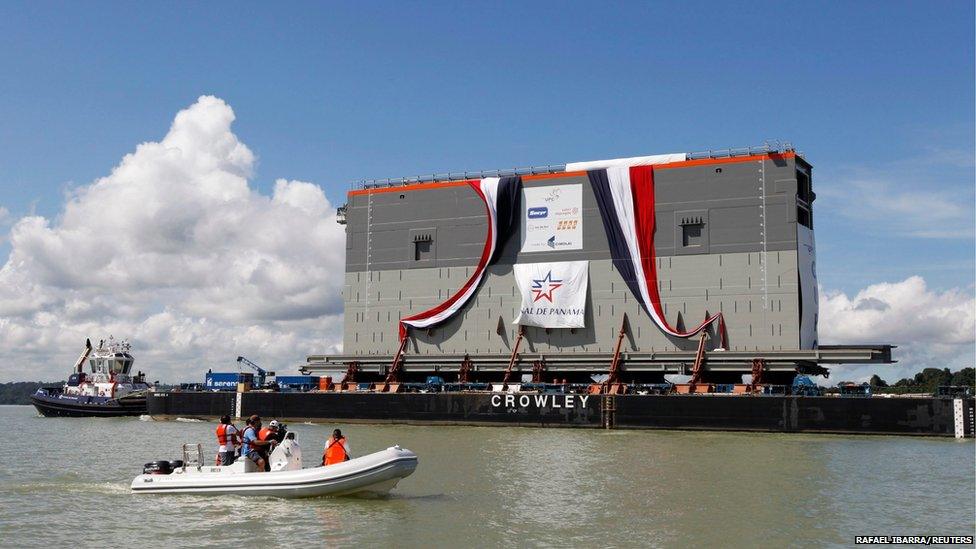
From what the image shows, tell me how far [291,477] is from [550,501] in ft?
24.3

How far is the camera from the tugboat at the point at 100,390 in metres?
76.1

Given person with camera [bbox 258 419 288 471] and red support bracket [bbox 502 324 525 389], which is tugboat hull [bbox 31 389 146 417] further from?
person with camera [bbox 258 419 288 471]

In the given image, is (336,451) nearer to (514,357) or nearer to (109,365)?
(514,357)

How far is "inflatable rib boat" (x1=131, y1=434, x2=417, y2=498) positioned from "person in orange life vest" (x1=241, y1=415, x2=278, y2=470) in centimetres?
23

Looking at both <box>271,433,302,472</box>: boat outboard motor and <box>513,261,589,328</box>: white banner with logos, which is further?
<box>513,261,589,328</box>: white banner with logos

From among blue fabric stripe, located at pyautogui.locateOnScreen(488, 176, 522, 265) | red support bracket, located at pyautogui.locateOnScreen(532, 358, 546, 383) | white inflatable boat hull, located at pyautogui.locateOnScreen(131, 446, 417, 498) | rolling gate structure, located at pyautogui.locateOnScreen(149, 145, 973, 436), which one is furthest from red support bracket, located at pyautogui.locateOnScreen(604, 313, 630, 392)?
white inflatable boat hull, located at pyautogui.locateOnScreen(131, 446, 417, 498)

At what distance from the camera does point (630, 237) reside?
62.2 meters

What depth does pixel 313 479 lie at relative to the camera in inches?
1021

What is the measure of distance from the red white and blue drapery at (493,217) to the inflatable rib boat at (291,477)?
39951mm

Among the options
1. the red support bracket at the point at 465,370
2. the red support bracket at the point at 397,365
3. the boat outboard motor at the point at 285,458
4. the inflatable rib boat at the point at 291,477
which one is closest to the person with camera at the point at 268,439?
the boat outboard motor at the point at 285,458

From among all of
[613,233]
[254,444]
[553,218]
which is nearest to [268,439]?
[254,444]

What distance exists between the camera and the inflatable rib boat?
85.2 feet

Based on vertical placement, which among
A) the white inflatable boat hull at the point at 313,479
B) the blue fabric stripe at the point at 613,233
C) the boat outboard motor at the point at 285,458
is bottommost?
the white inflatable boat hull at the point at 313,479

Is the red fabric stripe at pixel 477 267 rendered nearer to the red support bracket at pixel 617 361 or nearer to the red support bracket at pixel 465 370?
the red support bracket at pixel 465 370
